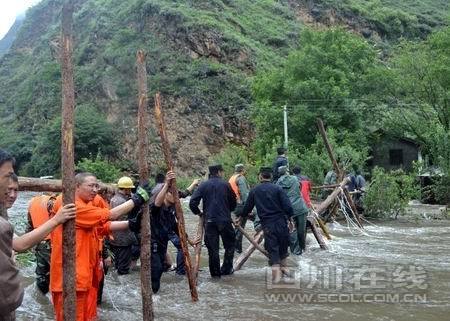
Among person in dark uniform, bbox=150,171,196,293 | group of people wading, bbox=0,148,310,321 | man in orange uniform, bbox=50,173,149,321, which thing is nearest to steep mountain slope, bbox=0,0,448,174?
group of people wading, bbox=0,148,310,321

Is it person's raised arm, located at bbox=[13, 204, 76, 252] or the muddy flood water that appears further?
the muddy flood water

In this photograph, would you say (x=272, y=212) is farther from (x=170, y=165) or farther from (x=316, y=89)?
(x=316, y=89)

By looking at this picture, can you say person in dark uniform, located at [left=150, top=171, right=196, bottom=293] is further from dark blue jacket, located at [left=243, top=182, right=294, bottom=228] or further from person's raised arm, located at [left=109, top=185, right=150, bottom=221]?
person's raised arm, located at [left=109, top=185, right=150, bottom=221]

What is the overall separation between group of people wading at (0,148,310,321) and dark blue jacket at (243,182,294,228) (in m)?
0.02

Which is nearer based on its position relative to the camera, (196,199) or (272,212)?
(272,212)

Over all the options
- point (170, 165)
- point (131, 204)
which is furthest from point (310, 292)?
point (131, 204)

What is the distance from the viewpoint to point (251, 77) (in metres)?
44.6

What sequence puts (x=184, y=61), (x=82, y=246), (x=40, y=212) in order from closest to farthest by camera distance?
(x=82, y=246) < (x=40, y=212) < (x=184, y=61)

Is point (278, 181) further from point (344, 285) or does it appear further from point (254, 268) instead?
point (344, 285)

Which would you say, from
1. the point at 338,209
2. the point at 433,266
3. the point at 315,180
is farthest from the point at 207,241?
the point at 315,180

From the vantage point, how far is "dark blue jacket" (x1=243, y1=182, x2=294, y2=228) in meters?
8.68

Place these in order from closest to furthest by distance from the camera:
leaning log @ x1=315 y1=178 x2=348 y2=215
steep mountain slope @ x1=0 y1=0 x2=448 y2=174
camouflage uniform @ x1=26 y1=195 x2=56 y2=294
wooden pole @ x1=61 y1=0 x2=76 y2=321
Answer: wooden pole @ x1=61 y1=0 x2=76 y2=321
camouflage uniform @ x1=26 y1=195 x2=56 y2=294
leaning log @ x1=315 y1=178 x2=348 y2=215
steep mountain slope @ x1=0 y1=0 x2=448 y2=174

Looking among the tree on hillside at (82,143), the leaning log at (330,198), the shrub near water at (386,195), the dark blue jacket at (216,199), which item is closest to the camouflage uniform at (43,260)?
the dark blue jacket at (216,199)

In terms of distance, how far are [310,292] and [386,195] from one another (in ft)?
36.9
